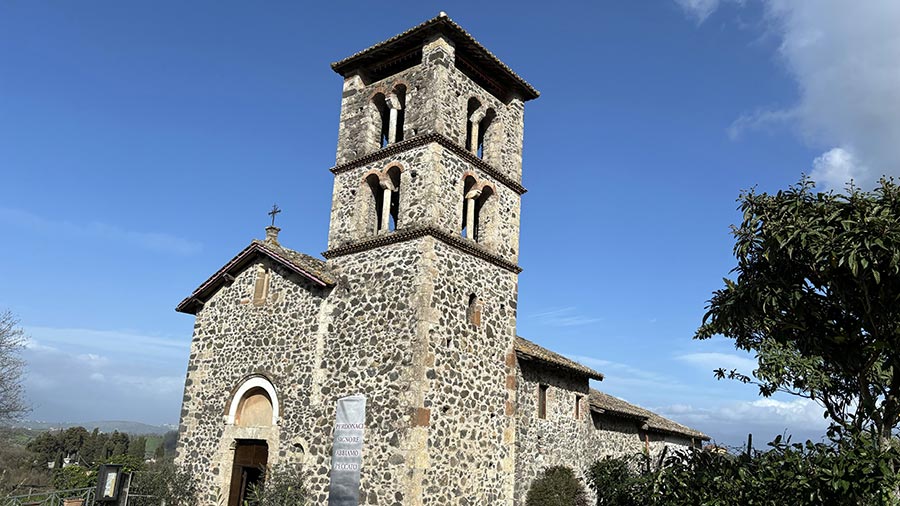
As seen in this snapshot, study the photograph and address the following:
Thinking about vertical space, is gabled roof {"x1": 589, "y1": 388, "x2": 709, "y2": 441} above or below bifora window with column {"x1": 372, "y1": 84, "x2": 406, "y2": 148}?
below

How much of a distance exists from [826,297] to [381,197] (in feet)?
41.9

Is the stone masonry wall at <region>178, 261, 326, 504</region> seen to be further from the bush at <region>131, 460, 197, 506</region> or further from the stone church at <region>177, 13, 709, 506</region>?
the bush at <region>131, 460, 197, 506</region>

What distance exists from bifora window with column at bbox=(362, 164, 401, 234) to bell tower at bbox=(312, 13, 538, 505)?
4cm

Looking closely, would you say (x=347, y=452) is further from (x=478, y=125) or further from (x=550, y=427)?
(x=478, y=125)

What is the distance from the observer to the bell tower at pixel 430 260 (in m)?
16.7

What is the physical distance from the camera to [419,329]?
55.1 feet

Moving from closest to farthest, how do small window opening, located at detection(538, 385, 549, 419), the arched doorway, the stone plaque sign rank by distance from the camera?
the stone plaque sign
the arched doorway
small window opening, located at detection(538, 385, 549, 419)

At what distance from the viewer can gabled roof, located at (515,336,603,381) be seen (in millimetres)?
20219

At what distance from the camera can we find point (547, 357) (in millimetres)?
21656

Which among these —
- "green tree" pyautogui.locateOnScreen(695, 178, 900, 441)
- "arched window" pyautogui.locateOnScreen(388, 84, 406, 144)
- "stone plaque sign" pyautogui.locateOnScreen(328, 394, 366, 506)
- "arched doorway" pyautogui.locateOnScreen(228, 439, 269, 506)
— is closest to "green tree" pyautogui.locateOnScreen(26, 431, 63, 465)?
"arched doorway" pyautogui.locateOnScreen(228, 439, 269, 506)

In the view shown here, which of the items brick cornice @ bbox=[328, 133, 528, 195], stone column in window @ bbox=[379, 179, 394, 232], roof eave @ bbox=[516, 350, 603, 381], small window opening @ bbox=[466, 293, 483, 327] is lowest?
roof eave @ bbox=[516, 350, 603, 381]

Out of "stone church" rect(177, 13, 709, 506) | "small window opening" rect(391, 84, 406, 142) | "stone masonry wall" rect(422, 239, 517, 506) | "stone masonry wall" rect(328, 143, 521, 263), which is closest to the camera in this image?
"stone masonry wall" rect(422, 239, 517, 506)

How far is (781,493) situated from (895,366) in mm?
2615

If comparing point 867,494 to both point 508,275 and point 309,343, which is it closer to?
point 508,275
